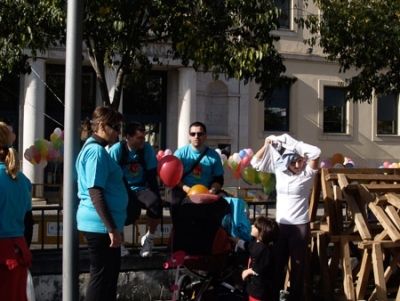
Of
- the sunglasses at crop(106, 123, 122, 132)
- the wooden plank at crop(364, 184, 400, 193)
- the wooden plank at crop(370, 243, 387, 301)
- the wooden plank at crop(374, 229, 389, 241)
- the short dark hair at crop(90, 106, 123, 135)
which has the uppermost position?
the short dark hair at crop(90, 106, 123, 135)

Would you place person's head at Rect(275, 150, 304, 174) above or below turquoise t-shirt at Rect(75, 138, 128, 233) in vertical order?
above

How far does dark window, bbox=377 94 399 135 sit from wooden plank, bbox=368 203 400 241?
18.8m

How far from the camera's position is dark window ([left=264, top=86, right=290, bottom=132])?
908 inches

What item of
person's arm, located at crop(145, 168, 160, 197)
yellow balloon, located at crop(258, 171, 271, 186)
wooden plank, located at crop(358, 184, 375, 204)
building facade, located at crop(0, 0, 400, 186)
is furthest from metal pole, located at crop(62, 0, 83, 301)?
building facade, located at crop(0, 0, 400, 186)

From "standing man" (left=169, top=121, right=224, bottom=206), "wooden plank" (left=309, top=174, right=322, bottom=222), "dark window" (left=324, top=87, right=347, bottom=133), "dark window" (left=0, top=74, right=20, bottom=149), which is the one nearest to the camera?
"standing man" (left=169, top=121, right=224, bottom=206)

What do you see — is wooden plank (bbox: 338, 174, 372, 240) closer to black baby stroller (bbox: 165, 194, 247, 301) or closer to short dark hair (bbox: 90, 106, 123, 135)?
black baby stroller (bbox: 165, 194, 247, 301)

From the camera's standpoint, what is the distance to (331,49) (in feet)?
44.7

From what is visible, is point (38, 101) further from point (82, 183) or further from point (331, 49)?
point (82, 183)

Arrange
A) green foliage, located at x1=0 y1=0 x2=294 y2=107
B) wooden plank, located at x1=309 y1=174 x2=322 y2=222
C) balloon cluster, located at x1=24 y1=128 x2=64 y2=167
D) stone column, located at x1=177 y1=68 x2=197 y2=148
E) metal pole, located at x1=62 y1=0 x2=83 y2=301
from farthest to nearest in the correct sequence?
stone column, located at x1=177 y1=68 x2=197 y2=148, balloon cluster, located at x1=24 y1=128 x2=64 y2=167, green foliage, located at x1=0 y1=0 x2=294 y2=107, wooden plank, located at x1=309 y1=174 x2=322 y2=222, metal pole, located at x1=62 y1=0 x2=83 y2=301

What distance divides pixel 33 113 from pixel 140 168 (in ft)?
44.3

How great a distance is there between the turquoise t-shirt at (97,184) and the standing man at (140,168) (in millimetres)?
1501

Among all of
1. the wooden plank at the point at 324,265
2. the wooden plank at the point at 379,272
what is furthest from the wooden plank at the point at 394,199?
the wooden plank at the point at 324,265

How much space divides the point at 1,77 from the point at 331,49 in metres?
7.23

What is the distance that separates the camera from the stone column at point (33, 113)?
19.3 metres
